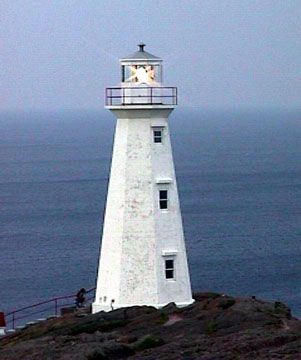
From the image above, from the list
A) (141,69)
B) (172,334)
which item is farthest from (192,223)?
(172,334)

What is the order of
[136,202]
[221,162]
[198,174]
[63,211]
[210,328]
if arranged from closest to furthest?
[210,328], [136,202], [63,211], [198,174], [221,162]

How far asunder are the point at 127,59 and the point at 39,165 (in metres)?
104

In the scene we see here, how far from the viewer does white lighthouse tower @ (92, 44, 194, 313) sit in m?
22.8

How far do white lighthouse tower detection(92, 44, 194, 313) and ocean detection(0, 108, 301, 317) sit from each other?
2192cm

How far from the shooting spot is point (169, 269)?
75.6 ft

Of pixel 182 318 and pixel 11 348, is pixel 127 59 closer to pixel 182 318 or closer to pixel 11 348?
pixel 182 318

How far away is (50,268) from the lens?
2073 inches

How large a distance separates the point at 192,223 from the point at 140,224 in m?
45.1

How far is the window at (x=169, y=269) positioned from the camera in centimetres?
2302

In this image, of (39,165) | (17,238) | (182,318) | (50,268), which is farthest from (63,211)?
(182,318)

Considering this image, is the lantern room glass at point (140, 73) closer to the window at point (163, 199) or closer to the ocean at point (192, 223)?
the window at point (163, 199)

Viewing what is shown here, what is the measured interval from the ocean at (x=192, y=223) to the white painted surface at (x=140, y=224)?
2192 centimetres

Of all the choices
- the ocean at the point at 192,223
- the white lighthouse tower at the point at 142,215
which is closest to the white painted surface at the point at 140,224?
the white lighthouse tower at the point at 142,215

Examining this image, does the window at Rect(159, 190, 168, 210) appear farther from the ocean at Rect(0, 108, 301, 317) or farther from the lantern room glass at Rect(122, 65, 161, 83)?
the ocean at Rect(0, 108, 301, 317)
